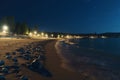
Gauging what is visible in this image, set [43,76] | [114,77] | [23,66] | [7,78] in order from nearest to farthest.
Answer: [7,78] → [43,76] → [23,66] → [114,77]

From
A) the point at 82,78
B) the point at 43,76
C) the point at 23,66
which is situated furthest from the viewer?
the point at 82,78

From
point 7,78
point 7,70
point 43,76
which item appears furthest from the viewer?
point 43,76

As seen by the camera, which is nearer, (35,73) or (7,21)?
(35,73)

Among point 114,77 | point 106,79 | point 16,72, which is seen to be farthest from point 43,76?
point 114,77

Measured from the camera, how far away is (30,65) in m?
17.2

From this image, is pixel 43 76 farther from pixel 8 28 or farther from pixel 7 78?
pixel 8 28

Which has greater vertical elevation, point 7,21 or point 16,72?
point 7,21

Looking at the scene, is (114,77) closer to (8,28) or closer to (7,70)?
(7,70)

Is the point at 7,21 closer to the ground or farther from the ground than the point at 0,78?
farther from the ground

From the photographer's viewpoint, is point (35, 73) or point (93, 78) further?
point (93, 78)

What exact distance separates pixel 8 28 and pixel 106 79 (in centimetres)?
10672

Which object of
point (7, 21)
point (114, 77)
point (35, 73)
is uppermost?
point (7, 21)

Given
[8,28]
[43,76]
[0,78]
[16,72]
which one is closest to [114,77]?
[43,76]

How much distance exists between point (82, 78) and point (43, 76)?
4492 mm
